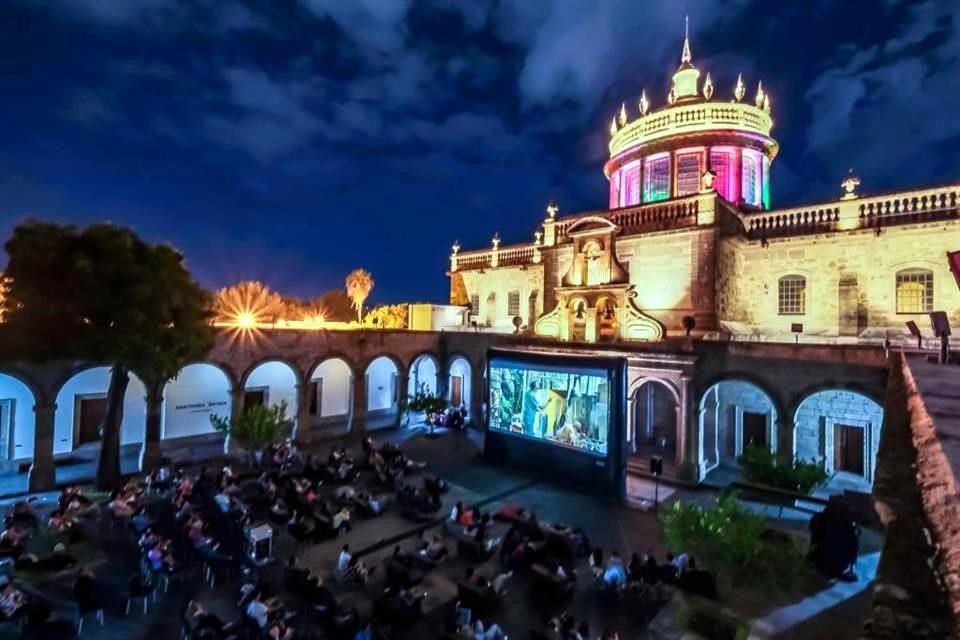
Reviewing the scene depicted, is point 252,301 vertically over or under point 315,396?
over

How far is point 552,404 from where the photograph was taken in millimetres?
17500

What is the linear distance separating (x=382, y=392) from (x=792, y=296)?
810 inches

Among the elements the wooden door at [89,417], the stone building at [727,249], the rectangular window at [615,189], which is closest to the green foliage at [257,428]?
the wooden door at [89,417]

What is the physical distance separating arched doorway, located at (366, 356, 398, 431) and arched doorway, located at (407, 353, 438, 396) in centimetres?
102

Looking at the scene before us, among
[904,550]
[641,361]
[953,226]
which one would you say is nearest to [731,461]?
[641,361]

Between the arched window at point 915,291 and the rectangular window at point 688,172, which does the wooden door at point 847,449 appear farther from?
the rectangular window at point 688,172

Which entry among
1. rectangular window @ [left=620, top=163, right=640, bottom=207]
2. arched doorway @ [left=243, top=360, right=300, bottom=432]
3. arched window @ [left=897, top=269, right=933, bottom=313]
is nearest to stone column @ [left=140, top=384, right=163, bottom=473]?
arched doorway @ [left=243, top=360, right=300, bottom=432]

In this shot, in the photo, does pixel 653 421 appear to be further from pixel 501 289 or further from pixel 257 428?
pixel 257 428

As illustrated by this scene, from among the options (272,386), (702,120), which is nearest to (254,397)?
(272,386)

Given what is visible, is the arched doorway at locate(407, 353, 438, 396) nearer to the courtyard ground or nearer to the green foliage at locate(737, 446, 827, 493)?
the courtyard ground

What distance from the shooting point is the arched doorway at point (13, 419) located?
16797 millimetres

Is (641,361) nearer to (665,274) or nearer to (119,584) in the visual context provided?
(665,274)

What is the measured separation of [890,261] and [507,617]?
17522mm

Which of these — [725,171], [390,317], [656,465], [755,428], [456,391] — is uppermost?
[725,171]
